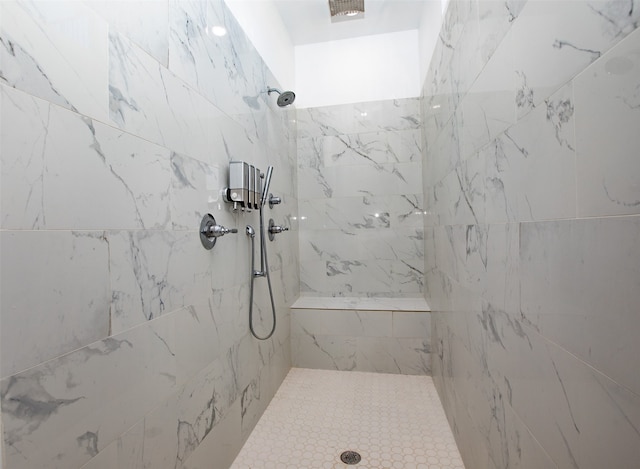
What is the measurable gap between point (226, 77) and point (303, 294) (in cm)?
184

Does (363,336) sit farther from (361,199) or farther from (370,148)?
(370,148)

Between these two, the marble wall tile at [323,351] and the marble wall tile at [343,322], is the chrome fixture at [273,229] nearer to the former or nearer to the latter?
the marble wall tile at [343,322]

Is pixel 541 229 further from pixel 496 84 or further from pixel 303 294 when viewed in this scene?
pixel 303 294

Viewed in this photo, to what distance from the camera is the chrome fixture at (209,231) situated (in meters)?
1.25

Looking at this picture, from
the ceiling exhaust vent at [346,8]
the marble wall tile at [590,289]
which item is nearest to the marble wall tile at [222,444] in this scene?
the marble wall tile at [590,289]

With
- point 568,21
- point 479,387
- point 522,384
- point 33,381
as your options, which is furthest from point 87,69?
point 479,387

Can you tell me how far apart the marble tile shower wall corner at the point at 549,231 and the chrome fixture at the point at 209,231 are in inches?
40.5

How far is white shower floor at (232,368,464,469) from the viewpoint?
1.46m

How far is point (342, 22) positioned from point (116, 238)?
8.15 ft

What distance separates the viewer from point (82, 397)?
73 cm

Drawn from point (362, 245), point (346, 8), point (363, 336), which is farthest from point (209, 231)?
point (346, 8)

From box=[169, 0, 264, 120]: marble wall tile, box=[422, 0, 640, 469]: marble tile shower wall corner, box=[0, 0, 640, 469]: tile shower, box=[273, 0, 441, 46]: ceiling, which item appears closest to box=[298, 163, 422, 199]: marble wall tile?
box=[0, 0, 640, 469]: tile shower

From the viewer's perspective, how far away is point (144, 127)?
94 centimetres

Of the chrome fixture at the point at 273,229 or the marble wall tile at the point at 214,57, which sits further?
the chrome fixture at the point at 273,229
